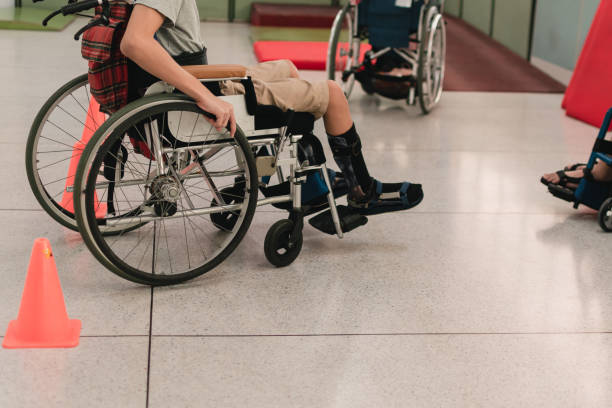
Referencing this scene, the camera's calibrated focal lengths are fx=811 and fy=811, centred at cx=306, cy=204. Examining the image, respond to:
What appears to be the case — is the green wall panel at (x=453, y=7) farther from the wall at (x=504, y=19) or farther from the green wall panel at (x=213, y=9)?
the green wall panel at (x=213, y=9)

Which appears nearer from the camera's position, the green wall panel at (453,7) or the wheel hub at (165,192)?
the wheel hub at (165,192)

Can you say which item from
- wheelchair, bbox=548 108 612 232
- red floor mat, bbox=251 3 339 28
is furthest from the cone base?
red floor mat, bbox=251 3 339 28

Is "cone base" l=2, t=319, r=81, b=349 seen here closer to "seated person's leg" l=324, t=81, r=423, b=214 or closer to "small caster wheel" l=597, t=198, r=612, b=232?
"seated person's leg" l=324, t=81, r=423, b=214

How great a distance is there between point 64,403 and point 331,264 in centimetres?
111

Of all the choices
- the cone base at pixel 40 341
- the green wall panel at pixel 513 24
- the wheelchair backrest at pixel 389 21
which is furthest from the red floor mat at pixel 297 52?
the cone base at pixel 40 341

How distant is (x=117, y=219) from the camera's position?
98.7 inches

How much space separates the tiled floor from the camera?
2045 mm

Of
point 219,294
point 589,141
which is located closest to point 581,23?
point 589,141

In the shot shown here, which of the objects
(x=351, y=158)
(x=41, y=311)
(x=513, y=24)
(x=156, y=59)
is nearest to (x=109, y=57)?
(x=156, y=59)

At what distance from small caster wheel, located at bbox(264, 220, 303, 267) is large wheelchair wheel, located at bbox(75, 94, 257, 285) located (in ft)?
0.41

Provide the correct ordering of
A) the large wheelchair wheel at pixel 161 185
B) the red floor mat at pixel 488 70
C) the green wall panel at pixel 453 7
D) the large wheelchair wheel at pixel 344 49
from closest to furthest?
the large wheelchair wheel at pixel 161 185 < the large wheelchair wheel at pixel 344 49 < the red floor mat at pixel 488 70 < the green wall panel at pixel 453 7

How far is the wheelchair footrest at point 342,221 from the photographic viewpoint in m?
2.88

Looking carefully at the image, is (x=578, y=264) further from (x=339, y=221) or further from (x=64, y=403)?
(x=64, y=403)

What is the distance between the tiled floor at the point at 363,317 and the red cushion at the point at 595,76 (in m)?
1.42
